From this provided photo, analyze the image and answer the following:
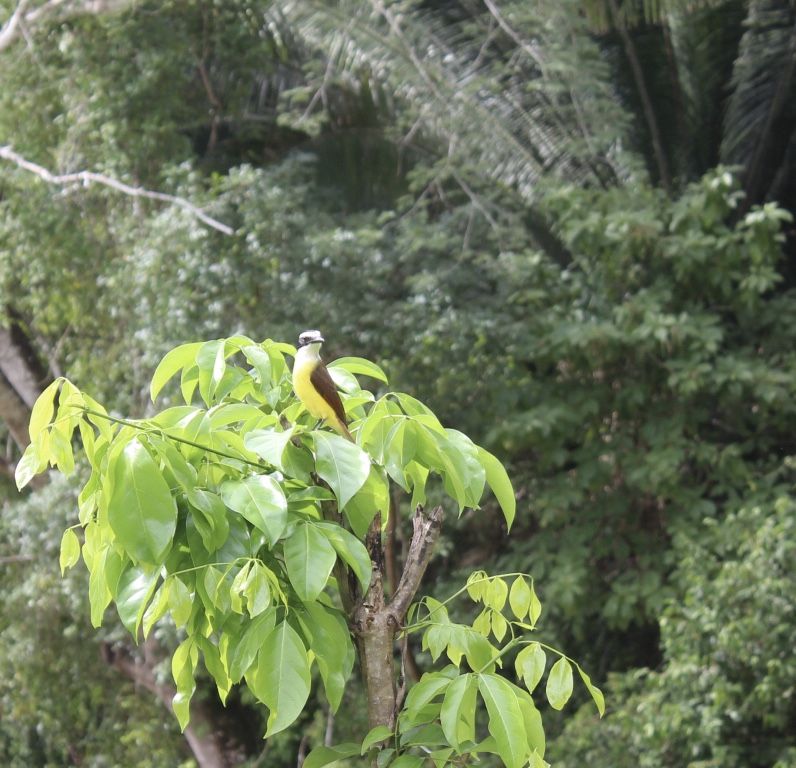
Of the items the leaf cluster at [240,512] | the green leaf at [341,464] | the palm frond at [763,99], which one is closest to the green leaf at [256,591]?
the leaf cluster at [240,512]

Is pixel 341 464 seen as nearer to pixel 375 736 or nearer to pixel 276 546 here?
pixel 276 546

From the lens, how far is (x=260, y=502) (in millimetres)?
931

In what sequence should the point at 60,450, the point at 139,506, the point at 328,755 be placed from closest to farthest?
the point at 139,506 < the point at 60,450 < the point at 328,755

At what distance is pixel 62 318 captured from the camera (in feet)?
17.0

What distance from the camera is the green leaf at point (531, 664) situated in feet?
3.68

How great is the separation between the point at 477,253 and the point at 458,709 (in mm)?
3814

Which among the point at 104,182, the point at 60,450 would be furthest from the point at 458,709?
the point at 104,182

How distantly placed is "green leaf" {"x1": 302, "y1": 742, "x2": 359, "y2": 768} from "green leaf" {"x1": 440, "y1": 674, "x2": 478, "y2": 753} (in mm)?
137

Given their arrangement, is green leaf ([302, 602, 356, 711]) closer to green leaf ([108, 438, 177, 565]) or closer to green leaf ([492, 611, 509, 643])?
green leaf ([108, 438, 177, 565])

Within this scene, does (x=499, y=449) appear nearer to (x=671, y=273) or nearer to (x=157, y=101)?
(x=671, y=273)

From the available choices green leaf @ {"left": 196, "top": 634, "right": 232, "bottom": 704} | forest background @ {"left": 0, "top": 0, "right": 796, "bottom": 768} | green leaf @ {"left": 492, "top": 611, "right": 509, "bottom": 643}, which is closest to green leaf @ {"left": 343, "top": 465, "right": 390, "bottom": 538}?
green leaf @ {"left": 196, "top": 634, "right": 232, "bottom": 704}

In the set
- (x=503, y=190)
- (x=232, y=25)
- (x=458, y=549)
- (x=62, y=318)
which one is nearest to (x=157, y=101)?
(x=232, y=25)

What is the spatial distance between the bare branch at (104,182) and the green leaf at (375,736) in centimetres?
316

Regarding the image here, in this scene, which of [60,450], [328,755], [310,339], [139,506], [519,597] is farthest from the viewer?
[310,339]
